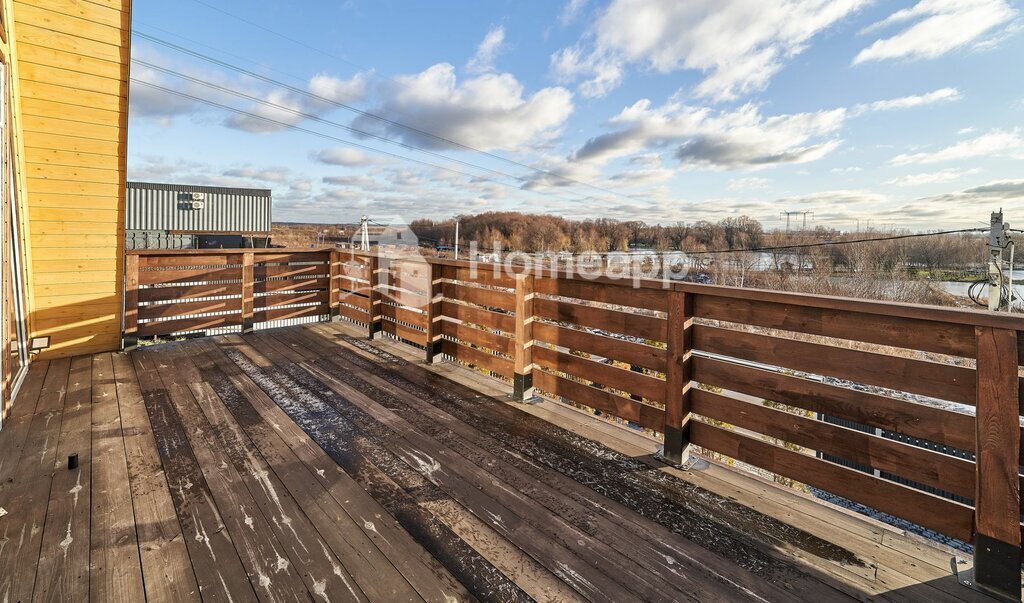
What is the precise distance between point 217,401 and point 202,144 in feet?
40.9

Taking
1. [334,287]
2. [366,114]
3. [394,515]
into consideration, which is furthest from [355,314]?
[366,114]

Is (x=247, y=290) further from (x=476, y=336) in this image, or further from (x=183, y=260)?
(x=476, y=336)

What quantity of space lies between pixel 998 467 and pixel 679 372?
992 millimetres

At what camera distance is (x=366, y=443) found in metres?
2.20

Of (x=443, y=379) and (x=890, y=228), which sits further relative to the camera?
(x=890, y=228)

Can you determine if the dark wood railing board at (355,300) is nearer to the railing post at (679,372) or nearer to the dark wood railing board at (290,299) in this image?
the dark wood railing board at (290,299)

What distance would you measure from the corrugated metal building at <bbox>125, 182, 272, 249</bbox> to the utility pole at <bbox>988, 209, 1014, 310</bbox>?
808 inches

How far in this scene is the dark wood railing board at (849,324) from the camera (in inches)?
56.0

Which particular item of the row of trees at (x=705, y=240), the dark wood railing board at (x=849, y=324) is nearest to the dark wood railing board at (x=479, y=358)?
the dark wood railing board at (x=849, y=324)

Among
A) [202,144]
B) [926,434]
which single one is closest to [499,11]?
[202,144]

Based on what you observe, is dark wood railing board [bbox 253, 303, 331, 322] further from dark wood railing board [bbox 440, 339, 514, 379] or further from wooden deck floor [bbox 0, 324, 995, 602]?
dark wood railing board [bbox 440, 339, 514, 379]

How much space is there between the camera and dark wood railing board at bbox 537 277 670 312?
7.06ft

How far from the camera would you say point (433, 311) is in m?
3.60

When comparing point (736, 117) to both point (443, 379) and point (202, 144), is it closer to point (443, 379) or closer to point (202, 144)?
point (202, 144)
